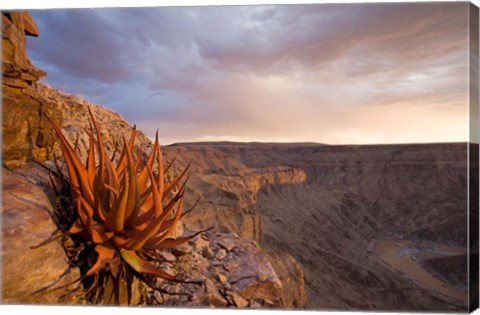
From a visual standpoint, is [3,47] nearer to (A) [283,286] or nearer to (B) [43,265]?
(B) [43,265]

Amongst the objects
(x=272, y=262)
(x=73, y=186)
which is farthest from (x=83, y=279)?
(x=272, y=262)

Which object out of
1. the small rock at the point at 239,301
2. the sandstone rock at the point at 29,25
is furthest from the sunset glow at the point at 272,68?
the small rock at the point at 239,301

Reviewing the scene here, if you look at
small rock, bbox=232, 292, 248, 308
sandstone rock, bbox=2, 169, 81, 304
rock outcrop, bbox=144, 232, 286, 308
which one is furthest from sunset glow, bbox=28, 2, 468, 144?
small rock, bbox=232, 292, 248, 308

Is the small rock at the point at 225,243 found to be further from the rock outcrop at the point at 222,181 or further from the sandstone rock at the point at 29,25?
the sandstone rock at the point at 29,25

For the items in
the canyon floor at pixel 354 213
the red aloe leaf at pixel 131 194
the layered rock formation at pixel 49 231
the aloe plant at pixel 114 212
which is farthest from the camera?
the canyon floor at pixel 354 213

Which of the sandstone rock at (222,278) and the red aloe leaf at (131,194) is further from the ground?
the red aloe leaf at (131,194)

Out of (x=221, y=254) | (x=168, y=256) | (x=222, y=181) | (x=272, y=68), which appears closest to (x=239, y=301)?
(x=221, y=254)

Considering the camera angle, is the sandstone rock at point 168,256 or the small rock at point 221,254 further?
the small rock at point 221,254

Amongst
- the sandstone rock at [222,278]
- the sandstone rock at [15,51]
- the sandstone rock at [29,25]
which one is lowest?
the sandstone rock at [222,278]
